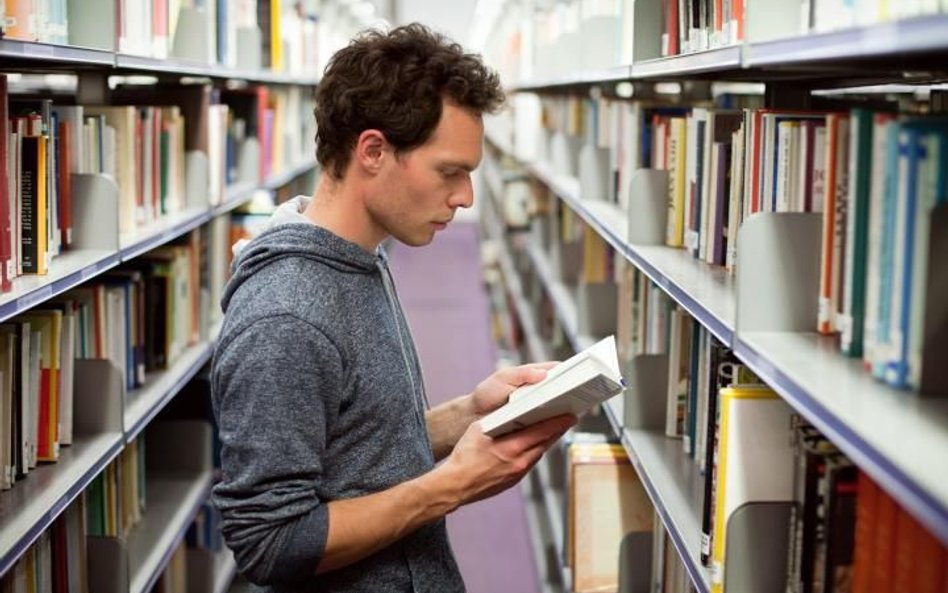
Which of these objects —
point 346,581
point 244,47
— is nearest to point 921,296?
point 346,581

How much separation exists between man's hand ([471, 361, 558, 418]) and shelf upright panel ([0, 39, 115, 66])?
941mm

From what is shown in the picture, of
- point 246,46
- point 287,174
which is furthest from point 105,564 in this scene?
point 287,174

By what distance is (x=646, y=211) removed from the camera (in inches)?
110

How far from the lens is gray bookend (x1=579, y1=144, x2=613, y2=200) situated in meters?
3.91

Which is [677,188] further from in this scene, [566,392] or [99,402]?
[99,402]

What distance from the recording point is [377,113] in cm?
192

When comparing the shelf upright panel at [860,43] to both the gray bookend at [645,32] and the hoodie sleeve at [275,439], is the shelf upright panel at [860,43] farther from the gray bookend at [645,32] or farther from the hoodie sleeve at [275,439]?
the gray bookend at [645,32]

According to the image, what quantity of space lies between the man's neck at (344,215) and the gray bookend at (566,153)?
304cm

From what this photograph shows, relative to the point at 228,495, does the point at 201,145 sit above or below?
above

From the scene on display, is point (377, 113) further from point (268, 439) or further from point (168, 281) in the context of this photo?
point (168, 281)

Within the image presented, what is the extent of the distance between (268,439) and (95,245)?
1.16 meters

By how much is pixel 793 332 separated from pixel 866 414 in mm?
455

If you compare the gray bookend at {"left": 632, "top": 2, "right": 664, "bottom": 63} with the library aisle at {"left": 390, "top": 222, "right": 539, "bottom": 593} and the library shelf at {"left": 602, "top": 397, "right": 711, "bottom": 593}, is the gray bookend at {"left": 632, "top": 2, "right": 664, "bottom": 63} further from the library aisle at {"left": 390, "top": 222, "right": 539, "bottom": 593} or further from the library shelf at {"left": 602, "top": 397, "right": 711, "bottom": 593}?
the library aisle at {"left": 390, "top": 222, "right": 539, "bottom": 593}

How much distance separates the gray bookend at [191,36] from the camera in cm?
362
